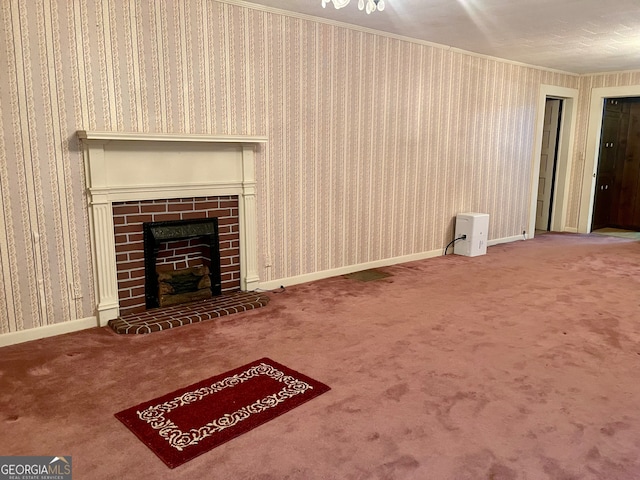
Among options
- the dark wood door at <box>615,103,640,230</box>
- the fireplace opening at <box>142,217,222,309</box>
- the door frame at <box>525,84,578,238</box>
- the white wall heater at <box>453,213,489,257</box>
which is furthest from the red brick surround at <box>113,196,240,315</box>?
the dark wood door at <box>615,103,640,230</box>

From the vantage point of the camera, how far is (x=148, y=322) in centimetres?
350

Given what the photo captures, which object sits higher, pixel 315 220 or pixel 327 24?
pixel 327 24

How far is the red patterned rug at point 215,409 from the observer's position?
85.3 inches

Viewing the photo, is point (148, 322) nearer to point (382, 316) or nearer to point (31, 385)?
point (31, 385)

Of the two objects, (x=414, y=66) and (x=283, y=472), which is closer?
(x=283, y=472)

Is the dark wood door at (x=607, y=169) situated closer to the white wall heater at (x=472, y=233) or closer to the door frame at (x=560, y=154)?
the door frame at (x=560, y=154)

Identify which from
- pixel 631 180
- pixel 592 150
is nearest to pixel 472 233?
pixel 592 150

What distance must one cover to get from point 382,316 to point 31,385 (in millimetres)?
2320

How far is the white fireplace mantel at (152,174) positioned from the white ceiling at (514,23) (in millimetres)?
1256

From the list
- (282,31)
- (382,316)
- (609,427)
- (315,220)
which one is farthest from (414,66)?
(609,427)

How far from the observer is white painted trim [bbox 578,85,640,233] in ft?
23.8

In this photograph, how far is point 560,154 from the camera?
7.73 m

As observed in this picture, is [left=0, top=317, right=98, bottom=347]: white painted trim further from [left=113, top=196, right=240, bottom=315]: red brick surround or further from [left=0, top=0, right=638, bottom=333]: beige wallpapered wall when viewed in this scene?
[left=113, top=196, right=240, bottom=315]: red brick surround

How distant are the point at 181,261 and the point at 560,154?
6.26 m
